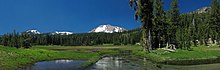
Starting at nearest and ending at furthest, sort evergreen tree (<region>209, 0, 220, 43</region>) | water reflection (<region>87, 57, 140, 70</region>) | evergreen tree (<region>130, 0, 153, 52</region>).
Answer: water reflection (<region>87, 57, 140, 70</region>), evergreen tree (<region>130, 0, 153, 52</region>), evergreen tree (<region>209, 0, 220, 43</region>)

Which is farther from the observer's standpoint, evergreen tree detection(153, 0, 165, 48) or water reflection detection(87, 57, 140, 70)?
evergreen tree detection(153, 0, 165, 48)

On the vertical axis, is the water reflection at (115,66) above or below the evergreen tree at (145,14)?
below

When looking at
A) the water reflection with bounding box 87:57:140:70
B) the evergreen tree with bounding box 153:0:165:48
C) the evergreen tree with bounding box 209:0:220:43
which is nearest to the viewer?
the water reflection with bounding box 87:57:140:70

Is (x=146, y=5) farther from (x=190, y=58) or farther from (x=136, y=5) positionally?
(x=190, y=58)

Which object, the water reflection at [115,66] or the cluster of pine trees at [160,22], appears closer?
the water reflection at [115,66]

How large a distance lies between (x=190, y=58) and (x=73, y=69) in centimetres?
2254

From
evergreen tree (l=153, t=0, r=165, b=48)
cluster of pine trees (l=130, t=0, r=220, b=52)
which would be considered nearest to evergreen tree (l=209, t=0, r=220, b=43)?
cluster of pine trees (l=130, t=0, r=220, b=52)

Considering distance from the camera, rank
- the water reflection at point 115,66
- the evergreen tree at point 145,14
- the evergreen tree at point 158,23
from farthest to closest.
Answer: the evergreen tree at point 158,23 → the evergreen tree at point 145,14 → the water reflection at point 115,66

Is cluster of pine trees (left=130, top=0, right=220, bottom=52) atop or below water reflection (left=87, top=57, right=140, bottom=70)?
atop

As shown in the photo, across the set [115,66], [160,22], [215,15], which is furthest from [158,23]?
[115,66]

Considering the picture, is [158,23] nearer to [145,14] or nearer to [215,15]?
[145,14]

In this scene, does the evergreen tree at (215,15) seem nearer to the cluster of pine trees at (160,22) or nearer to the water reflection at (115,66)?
the cluster of pine trees at (160,22)

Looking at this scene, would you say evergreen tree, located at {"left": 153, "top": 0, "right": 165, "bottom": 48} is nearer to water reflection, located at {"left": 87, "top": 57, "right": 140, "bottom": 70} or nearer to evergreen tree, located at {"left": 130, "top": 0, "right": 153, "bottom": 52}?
evergreen tree, located at {"left": 130, "top": 0, "right": 153, "bottom": 52}

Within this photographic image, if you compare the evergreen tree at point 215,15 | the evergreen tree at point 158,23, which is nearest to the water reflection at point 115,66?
the evergreen tree at point 158,23
